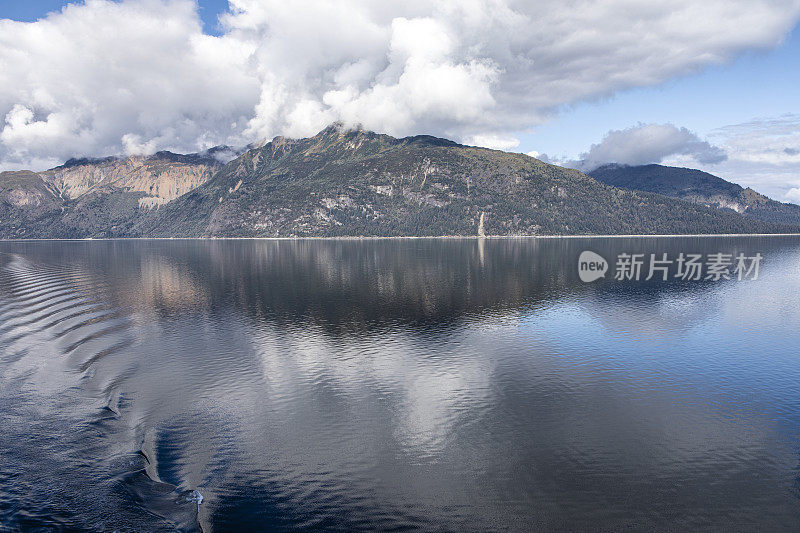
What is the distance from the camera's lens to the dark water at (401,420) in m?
34.2

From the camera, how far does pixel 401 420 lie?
49.0m

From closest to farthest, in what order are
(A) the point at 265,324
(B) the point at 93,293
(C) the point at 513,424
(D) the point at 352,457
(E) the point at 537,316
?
1. (D) the point at 352,457
2. (C) the point at 513,424
3. (A) the point at 265,324
4. (E) the point at 537,316
5. (B) the point at 93,293

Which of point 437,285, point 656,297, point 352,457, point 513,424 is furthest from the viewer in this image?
point 437,285

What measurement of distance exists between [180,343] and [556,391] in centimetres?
6023

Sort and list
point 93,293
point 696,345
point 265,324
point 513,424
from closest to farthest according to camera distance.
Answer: point 513,424 < point 696,345 < point 265,324 < point 93,293

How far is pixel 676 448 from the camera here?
43125mm

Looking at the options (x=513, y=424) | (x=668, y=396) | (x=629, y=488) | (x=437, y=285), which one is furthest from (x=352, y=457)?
(x=437, y=285)

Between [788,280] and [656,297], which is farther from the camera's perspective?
[788,280]

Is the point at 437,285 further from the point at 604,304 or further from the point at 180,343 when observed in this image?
the point at 180,343

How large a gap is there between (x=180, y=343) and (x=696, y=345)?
Answer: 3403 inches

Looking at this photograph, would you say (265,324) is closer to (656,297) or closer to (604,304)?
(604,304)

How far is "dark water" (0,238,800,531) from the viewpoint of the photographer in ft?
112

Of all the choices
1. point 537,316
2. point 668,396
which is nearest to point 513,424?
point 668,396

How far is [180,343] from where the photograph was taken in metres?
78.3
